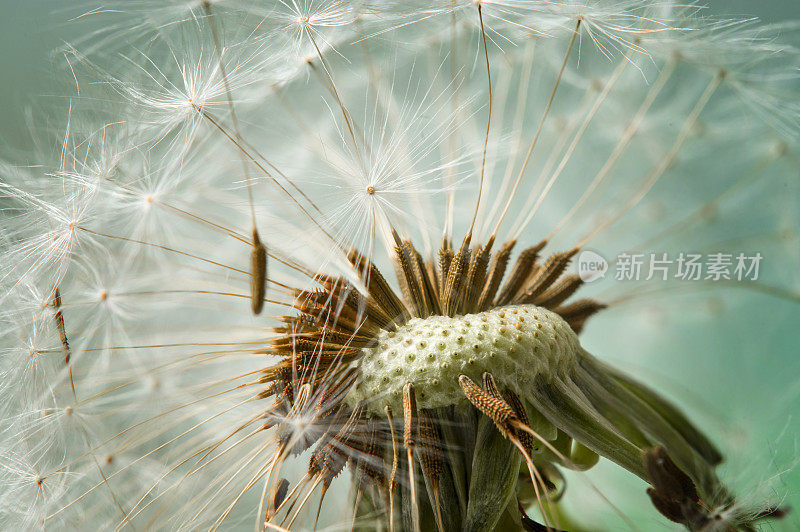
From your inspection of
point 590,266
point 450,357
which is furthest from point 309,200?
point 590,266

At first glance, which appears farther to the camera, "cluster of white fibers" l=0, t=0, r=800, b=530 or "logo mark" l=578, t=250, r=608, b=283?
"logo mark" l=578, t=250, r=608, b=283

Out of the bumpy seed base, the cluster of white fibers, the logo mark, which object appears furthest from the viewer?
the logo mark

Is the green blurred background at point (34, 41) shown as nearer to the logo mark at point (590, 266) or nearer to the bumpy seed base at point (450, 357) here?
the logo mark at point (590, 266)

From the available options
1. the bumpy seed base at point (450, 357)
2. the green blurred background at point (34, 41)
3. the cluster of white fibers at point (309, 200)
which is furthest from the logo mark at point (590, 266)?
the green blurred background at point (34, 41)

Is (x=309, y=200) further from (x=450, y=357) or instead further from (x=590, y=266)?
(x=590, y=266)

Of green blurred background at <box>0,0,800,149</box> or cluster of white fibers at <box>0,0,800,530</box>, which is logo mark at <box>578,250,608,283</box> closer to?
cluster of white fibers at <box>0,0,800,530</box>

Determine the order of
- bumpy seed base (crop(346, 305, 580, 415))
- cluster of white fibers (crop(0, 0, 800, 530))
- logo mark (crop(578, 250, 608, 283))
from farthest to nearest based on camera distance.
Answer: logo mark (crop(578, 250, 608, 283))
cluster of white fibers (crop(0, 0, 800, 530))
bumpy seed base (crop(346, 305, 580, 415))

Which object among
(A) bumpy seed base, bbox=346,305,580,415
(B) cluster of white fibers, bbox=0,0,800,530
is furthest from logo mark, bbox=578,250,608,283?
(A) bumpy seed base, bbox=346,305,580,415
